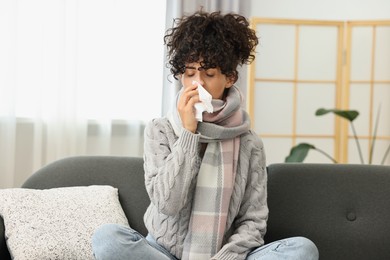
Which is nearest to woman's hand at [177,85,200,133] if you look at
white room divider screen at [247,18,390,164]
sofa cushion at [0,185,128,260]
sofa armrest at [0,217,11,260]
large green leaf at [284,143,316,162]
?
sofa cushion at [0,185,128,260]

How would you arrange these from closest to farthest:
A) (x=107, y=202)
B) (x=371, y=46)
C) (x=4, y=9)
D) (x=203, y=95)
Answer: (x=203, y=95), (x=107, y=202), (x=4, y=9), (x=371, y=46)

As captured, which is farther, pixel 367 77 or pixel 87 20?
pixel 367 77

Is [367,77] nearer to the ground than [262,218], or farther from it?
farther from it

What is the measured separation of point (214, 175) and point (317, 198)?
504mm

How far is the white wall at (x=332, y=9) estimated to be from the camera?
4344 millimetres

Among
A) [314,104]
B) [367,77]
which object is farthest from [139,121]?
[367,77]

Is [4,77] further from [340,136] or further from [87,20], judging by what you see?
[340,136]

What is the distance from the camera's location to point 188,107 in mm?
1889

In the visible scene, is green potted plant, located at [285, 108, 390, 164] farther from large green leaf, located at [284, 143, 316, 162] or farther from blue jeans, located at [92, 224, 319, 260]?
blue jeans, located at [92, 224, 319, 260]

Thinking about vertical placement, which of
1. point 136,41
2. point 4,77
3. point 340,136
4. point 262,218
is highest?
point 136,41

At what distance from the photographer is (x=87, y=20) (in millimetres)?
3762

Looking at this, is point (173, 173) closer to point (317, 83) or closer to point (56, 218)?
point (56, 218)

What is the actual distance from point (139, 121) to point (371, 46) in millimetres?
1555

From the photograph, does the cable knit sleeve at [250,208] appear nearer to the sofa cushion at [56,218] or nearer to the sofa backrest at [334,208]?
the sofa backrest at [334,208]
